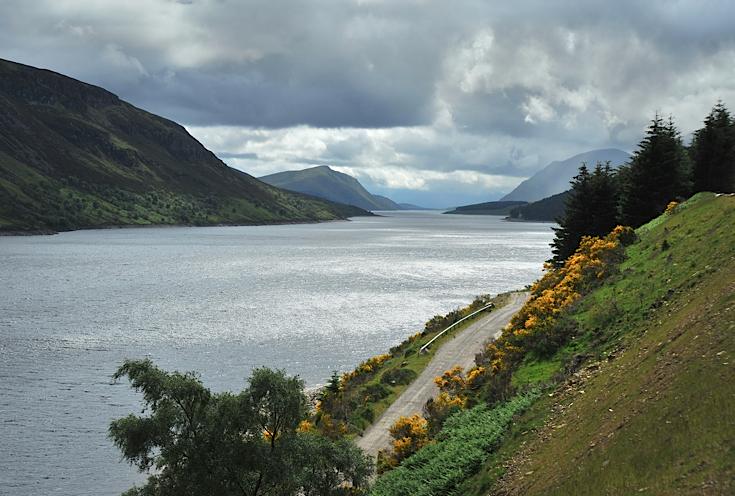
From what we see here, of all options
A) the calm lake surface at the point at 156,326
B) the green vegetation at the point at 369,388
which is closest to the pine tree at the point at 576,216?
the green vegetation at the point at 369,388

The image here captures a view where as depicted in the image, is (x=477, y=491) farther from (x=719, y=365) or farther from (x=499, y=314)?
(x=499, y=314)

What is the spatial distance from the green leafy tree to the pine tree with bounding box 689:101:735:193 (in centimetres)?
5935

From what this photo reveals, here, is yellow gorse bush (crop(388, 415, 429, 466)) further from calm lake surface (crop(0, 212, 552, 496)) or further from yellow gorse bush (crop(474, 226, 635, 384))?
calm lake surface (crop(0, 212, 552, 496))

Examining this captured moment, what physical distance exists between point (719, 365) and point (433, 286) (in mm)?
109266

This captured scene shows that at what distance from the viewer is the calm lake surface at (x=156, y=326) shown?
45.0 meters

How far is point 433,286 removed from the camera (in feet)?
415

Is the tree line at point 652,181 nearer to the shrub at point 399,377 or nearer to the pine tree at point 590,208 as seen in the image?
the pine tree at point 590,208

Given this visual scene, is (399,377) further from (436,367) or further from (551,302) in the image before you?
(551,302)

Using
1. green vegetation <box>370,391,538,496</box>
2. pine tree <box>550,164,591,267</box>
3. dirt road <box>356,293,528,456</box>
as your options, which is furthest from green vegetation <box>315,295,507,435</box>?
pine tree <box>550,164,591,267</box>

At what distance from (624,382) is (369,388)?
82.2ft

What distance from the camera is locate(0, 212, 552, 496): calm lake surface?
4500 cm

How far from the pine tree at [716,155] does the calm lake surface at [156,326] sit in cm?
4132

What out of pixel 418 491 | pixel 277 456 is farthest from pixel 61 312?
pixel 418 491

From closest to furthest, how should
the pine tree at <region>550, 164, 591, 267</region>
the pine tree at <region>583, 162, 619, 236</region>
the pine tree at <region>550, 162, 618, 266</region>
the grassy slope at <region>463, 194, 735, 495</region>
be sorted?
1. the grassy slope at <region>463, 194, 735, 495</region>
2. the pine tree at <region>583, 162, 619, 236</region>
3. the pine tree at <region>550, 162, 618, 266</region>
4. the pine tree at <region>550, 164, 591, 267</region>
